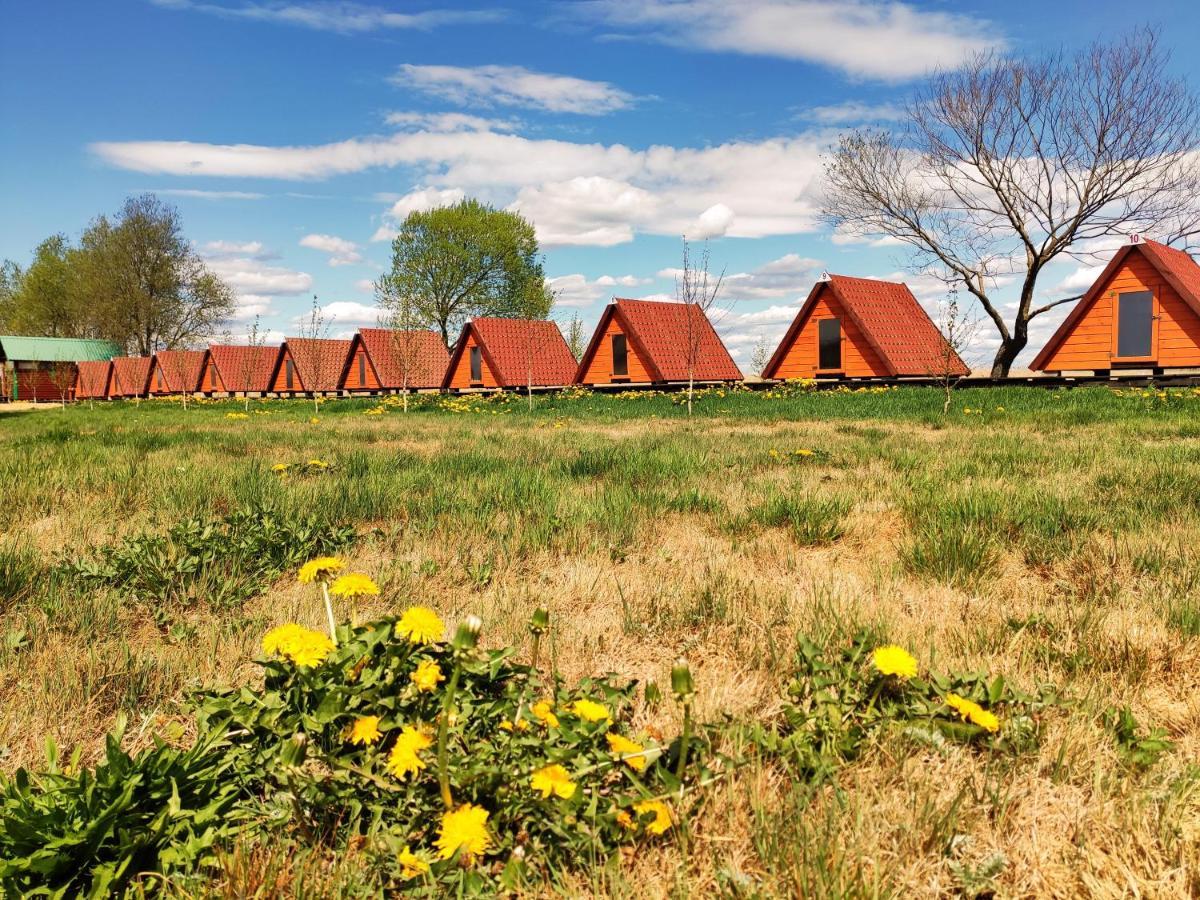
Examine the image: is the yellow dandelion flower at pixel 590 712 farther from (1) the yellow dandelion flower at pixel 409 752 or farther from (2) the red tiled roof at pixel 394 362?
(2) the red tiled roof at pixel 394 362

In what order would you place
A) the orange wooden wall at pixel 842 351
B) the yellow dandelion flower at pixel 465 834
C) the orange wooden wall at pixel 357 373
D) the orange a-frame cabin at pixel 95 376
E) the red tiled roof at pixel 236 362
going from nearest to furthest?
the yellow dandelion flower at pixel 465 834, the orange wooden wall at pixel 842 351, the orange wooden wall at pixel 357 373, the red tiled roof at pixel 236 362, the orange a-frame cabin at pixel 95 376

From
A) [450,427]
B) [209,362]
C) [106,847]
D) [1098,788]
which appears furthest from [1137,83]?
[209,362]

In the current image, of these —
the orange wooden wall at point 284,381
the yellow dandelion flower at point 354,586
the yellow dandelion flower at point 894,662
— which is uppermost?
the orange wooden wall at point 284,381

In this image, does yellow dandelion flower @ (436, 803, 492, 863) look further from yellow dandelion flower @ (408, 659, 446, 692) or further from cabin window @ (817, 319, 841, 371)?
cabin window @ (817, 319, 841, 371)

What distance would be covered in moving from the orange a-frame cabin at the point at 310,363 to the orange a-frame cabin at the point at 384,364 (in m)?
0.70

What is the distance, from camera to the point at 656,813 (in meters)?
1.55

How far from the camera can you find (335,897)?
1.42 meters

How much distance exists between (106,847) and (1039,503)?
16.7 ft

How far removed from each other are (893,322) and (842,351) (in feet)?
8.94

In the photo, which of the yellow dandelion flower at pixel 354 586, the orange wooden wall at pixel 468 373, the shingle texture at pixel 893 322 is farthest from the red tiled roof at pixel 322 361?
the yellow dandelion flower at pixel 354 586

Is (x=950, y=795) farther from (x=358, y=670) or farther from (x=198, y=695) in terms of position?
(x=198, y=695)

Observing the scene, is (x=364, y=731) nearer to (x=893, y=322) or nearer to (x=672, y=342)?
(x=893, y=322)

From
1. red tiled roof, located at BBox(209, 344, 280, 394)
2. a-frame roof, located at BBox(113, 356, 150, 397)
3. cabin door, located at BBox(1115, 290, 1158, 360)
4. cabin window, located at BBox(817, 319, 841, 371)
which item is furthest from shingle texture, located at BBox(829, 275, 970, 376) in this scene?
a-frame roof, located at BBox(113, 356, 150, 397)

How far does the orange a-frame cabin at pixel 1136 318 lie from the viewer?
2225cm
